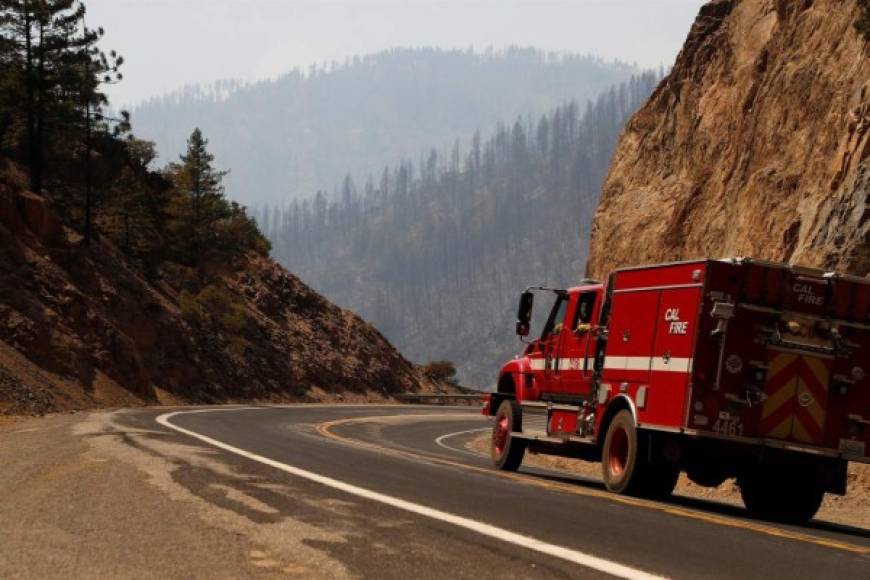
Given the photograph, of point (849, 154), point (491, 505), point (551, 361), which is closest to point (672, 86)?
point (849, 154)

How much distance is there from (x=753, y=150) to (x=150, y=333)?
32.2 m

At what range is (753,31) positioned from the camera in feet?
145

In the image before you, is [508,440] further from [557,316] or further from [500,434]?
[557,316]

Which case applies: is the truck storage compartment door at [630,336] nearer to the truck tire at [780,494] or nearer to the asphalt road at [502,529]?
the asphalt road at [502,529]

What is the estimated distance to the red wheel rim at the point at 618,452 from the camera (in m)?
14.2

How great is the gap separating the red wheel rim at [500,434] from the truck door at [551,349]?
3.40 feet

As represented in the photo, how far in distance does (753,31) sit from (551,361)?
31.6 m

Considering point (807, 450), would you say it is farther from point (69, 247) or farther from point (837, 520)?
point (69, 247)

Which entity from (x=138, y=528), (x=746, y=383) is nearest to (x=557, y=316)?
(x=746, y=383)

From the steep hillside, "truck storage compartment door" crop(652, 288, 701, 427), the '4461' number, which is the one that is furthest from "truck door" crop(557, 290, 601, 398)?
the steep hillside

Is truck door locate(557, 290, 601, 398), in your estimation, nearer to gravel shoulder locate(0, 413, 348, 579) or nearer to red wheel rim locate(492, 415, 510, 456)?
red wheel rim locate(492, 415, 510, 456)

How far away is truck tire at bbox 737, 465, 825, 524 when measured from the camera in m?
13.7

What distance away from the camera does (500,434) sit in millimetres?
18547

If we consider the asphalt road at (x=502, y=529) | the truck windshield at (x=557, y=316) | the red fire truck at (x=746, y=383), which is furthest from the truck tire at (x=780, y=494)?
the truck windshield at (x=557, y=316)
